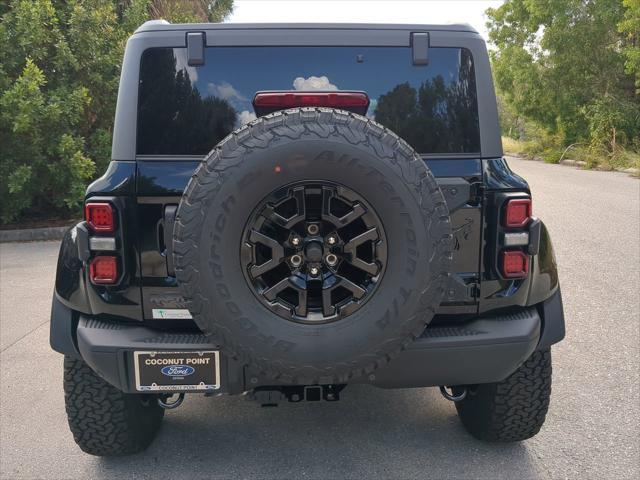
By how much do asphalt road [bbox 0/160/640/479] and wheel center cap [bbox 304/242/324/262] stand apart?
1.15 meters

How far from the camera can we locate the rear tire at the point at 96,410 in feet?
8.62

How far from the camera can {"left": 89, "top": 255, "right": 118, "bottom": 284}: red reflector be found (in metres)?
2.30

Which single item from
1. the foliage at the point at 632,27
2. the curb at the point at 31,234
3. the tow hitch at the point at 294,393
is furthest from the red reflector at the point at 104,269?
the foliage at the point at 632,27

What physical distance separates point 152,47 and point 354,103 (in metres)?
0.87

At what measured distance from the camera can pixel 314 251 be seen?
2043 mm

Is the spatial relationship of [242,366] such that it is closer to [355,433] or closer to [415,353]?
[415,353]

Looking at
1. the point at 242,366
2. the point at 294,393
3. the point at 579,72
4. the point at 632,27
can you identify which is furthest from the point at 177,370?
the point at 579,72

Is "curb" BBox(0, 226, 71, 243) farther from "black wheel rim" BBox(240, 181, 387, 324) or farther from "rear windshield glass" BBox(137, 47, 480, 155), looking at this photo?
"black wheel rim" BBox(240, 181, 387, 324)

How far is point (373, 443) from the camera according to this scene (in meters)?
2.90

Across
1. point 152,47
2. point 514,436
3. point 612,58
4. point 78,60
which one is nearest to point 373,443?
point 514,436

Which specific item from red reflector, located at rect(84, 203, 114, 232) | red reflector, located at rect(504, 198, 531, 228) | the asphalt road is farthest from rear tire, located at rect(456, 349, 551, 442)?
red reflector, located at rect(84, 203, 114, 232)

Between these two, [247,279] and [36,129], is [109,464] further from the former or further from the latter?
[36,129]

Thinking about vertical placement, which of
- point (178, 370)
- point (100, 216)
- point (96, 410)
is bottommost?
point (96, 410)

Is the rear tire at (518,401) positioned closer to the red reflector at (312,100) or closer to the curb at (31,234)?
the red reflector at (312,100)
